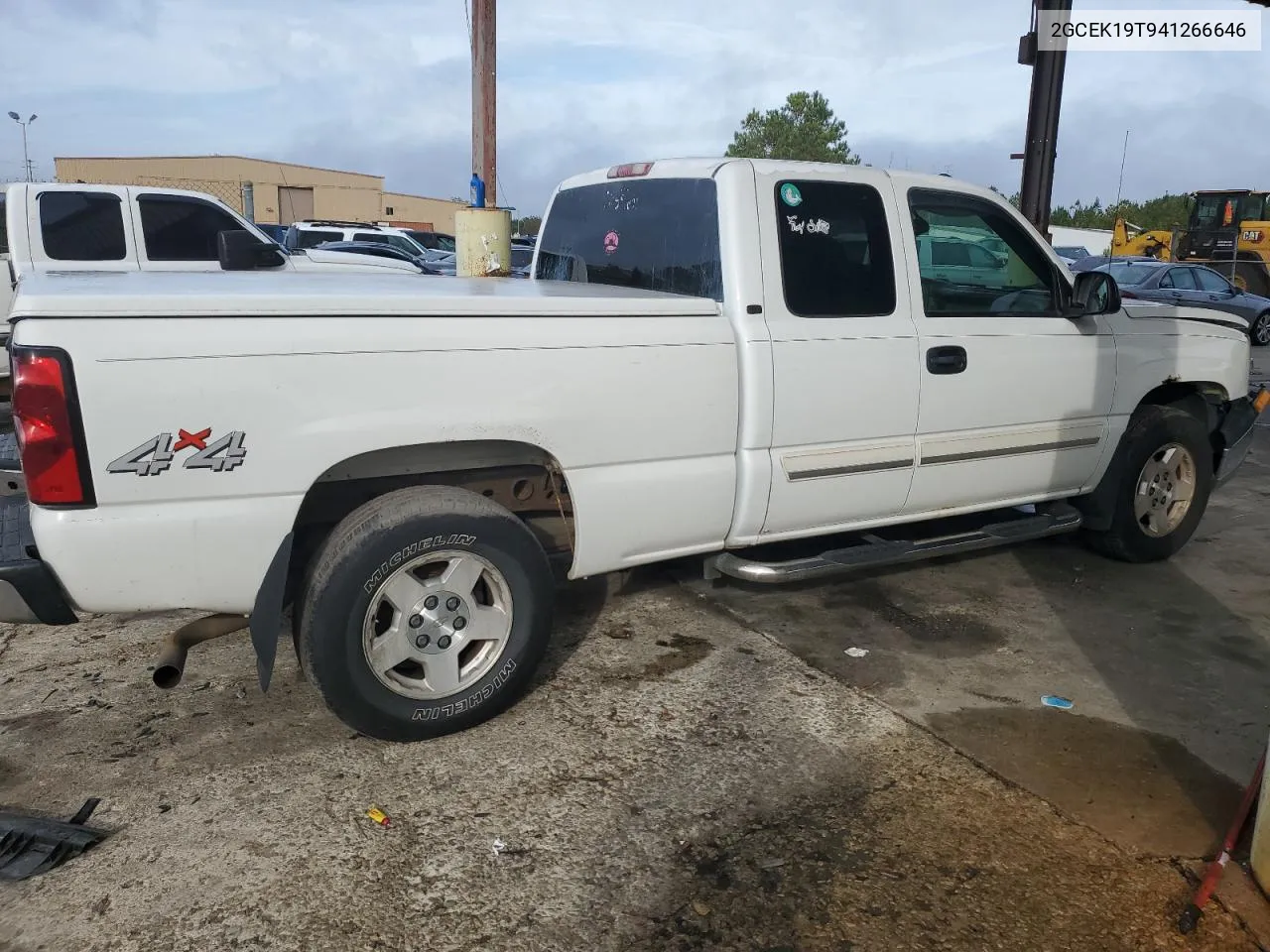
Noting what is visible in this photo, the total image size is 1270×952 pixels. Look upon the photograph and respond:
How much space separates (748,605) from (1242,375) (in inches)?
123

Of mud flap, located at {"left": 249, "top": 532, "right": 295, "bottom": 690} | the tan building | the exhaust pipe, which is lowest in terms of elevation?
the exhaust pipe

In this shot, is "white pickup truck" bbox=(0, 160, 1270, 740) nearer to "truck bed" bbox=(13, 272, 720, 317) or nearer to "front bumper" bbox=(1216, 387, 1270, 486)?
"truck bed" bbox=(13, 272, 720, 317)

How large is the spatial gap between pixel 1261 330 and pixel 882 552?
678 inches

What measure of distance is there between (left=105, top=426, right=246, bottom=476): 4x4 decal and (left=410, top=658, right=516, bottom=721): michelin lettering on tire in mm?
1054

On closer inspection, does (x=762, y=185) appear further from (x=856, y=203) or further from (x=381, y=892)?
(x=381, y=892)

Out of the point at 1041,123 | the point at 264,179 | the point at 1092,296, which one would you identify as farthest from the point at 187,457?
the point at 264,179

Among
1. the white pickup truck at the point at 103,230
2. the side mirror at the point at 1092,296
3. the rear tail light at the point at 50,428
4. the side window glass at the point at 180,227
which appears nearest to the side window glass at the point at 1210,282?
the side mirror at the point at 1092,296

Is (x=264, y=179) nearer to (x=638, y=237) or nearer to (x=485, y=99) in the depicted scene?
(x=485, y=99)

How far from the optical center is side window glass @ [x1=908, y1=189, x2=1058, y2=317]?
173 inches

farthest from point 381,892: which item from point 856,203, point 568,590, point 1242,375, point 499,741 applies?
point 1242,375

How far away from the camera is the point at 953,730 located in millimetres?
3709

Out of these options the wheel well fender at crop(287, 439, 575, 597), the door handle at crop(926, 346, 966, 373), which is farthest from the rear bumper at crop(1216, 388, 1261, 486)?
the wheel well fender at crop(287, 439, 575, 597)

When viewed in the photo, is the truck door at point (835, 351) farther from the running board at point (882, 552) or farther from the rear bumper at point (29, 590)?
the rear bumper at point (29, 590)

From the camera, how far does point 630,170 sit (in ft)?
15.1
